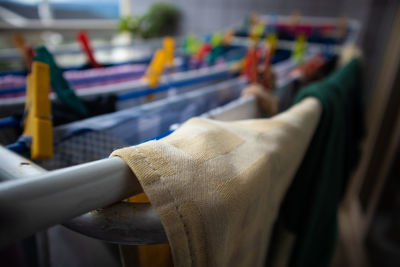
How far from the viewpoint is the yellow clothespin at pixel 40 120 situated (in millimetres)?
260

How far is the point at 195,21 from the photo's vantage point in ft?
12.8

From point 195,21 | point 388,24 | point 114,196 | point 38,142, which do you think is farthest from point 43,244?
point 195,21

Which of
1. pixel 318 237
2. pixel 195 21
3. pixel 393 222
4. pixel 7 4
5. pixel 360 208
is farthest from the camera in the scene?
pixel 7 4

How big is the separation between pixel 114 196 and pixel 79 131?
21cm

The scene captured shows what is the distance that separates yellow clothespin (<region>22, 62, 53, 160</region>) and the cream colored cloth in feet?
0.49

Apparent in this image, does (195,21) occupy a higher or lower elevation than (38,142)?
higher

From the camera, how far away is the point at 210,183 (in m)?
0.17

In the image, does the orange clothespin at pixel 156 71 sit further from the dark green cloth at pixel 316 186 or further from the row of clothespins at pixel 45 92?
the dark green cloth at pixel 316 186

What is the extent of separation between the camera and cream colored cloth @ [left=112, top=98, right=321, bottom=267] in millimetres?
155

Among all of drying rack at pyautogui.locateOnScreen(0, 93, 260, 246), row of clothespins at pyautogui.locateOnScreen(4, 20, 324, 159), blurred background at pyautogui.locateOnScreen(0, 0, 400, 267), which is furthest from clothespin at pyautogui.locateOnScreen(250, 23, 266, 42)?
drying rack at pyautogui.locateOnScreen(0, 93, 260, 246)

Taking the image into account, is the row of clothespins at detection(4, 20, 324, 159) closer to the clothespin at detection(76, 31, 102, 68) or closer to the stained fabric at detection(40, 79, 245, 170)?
the stained fabric at detection(40, 79, 245, 170)

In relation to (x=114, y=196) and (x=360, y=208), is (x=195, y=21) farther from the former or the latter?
(x=114, y=196)

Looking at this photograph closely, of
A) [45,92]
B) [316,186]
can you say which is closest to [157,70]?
[45,92]

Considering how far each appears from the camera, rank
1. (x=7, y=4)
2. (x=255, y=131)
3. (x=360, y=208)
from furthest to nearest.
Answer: (x=7, y=4) < (x=360, y=208) < (x=255, y=131)
